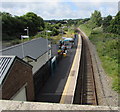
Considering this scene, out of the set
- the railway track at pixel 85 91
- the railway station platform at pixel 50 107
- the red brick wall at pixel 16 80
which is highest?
the railway station platform at pixel 50 107

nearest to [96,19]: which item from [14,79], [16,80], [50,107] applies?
[16,80]

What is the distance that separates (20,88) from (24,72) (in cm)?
96

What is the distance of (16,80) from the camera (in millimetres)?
6707

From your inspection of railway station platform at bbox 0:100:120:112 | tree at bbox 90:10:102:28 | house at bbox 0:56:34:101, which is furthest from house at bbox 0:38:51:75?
tree at bbox 90:10:102:28

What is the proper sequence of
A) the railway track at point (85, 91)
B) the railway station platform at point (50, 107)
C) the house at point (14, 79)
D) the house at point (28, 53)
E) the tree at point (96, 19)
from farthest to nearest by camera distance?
the tree at point (96, 19) < the house at point (28, 53) < the railway track at point (85, 91) < the house at point (14, 79) < the railway station platform at point (50, 107)

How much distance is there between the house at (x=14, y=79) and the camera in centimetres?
572

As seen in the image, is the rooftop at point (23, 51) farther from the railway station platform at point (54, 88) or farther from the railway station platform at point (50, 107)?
the railway station platform at point (50, 107)

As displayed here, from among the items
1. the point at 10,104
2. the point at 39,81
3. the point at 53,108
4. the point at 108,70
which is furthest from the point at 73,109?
the point at 108,70

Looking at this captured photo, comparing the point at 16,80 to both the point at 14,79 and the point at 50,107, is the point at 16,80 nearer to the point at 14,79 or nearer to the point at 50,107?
the point at 14,79

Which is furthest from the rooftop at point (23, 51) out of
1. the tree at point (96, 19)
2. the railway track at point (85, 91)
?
the tree at point (96, 19)

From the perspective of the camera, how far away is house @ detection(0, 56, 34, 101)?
225 inches

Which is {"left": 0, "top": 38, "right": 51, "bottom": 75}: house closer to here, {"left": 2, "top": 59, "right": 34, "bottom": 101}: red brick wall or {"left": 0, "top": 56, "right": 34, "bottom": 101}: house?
{"left": 2, "top": 59, "right": 34, "bottom": 101}: red brick wall

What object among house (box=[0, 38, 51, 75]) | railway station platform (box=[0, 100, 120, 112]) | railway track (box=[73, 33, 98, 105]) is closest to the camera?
railway station platform (box=[0, 100, 120, 112])

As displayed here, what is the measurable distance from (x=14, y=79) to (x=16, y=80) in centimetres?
22
